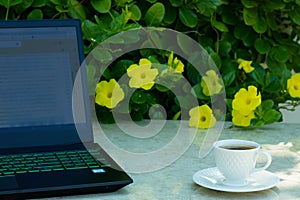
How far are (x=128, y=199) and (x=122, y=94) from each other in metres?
0.47

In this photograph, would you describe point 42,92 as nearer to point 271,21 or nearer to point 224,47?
point 224,47

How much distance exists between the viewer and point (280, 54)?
62.4 inches

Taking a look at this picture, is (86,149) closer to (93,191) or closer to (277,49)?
(93,191)

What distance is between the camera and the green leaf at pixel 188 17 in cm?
151

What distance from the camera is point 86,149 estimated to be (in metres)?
1.12

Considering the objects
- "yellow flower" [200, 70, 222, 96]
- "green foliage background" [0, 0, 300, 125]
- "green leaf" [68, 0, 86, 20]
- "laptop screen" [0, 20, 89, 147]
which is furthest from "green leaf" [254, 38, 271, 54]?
"laptop screen" [0, 20, 89, 147]

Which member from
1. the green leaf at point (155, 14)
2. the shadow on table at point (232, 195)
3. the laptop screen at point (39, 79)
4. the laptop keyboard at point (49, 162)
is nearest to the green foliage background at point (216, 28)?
the green leaf at point (155, 14)

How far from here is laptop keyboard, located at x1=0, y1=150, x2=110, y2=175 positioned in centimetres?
101

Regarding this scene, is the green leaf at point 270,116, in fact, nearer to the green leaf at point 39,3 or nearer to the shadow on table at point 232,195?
the shadow on table at point 232,195

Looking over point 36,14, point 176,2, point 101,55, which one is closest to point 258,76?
point 176,2

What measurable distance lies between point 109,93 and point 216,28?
1.18ft

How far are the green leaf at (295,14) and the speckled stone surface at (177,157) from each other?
0.98 ft

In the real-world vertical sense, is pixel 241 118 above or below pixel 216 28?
below

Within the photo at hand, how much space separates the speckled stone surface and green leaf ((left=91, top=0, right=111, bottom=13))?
0.26m
